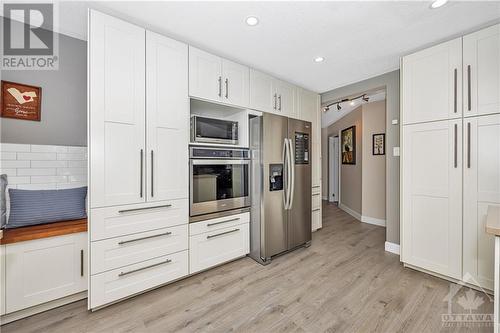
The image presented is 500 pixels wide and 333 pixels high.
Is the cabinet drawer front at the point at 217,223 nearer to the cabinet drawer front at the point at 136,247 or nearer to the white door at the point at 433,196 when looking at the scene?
the cabinet drawer front at the point at 136,247

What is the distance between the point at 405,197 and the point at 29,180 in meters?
3.82

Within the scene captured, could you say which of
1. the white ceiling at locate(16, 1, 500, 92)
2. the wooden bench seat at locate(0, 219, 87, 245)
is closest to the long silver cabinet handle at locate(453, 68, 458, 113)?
the white ceiling at locate(16, 1, 500, 92)

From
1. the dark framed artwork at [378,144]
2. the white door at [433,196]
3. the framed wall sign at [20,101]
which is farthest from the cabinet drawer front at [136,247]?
the dark framed artwork at [378,144]

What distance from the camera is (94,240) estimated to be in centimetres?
167

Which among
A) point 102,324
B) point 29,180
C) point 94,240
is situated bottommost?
point 102,324

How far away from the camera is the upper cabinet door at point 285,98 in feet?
10.0

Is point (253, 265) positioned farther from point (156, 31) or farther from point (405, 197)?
point (156, 31)

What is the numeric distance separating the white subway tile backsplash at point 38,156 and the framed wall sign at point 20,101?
32 cm

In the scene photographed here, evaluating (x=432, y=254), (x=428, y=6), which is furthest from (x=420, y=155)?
(x=428, y=6)

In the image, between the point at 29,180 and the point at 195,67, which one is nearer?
the point at 29,180

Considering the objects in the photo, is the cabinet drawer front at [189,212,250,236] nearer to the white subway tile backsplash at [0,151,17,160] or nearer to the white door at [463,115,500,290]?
the white subway tile backsplash at [0,151,17,160]

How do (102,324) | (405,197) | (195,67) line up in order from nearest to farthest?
(102,324), (195,67), (405,197)

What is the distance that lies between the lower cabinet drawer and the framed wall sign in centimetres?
187

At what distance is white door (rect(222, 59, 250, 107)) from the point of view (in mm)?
2469
